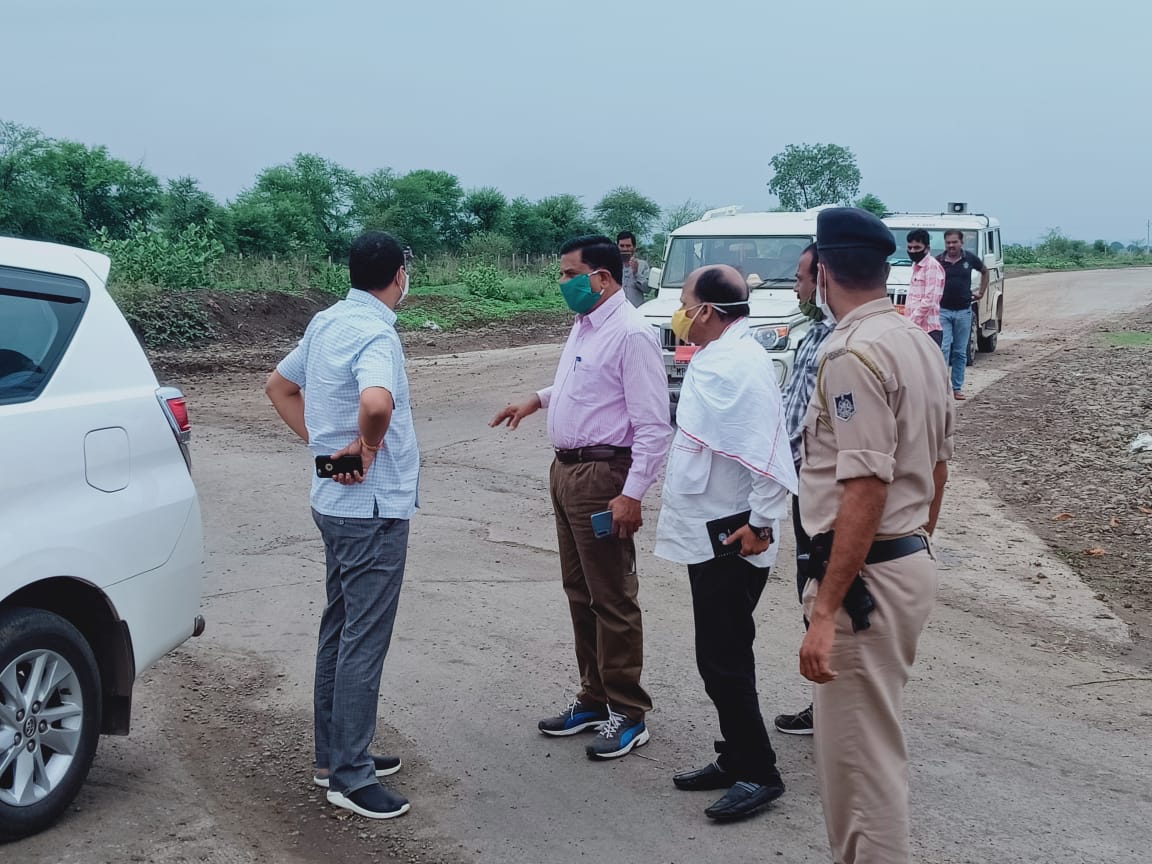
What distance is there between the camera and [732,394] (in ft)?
13.2

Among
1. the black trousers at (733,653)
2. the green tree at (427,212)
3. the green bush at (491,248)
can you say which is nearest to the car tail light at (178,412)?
the black trousers at (733,653)

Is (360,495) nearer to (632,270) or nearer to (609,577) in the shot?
(609,577)

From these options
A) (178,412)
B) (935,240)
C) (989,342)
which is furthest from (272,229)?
(178,412)

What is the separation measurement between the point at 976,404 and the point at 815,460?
38.6 ft

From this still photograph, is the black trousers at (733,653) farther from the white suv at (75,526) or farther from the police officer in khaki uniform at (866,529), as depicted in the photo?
the white suv at (75,526)

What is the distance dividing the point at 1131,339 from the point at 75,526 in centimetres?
2082

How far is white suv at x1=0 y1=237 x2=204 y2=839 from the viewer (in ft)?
12.0

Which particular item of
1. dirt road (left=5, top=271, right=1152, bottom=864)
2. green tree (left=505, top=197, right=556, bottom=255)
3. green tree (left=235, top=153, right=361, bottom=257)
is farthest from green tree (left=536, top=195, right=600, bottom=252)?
dirt road (left=5, top=271, right=1152, bottom=864)

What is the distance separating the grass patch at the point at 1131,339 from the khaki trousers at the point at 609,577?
17339 mm

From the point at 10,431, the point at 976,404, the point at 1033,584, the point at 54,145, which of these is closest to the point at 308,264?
the point at 54,145

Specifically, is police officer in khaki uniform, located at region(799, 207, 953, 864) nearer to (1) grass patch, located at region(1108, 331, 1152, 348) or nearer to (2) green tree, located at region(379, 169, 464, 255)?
(1) grass patch, located at region(1108, 331, 1152, 348)

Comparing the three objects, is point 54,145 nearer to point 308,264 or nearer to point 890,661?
point 308,264

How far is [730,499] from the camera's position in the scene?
4.06 meters

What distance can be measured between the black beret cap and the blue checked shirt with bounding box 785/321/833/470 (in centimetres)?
165
